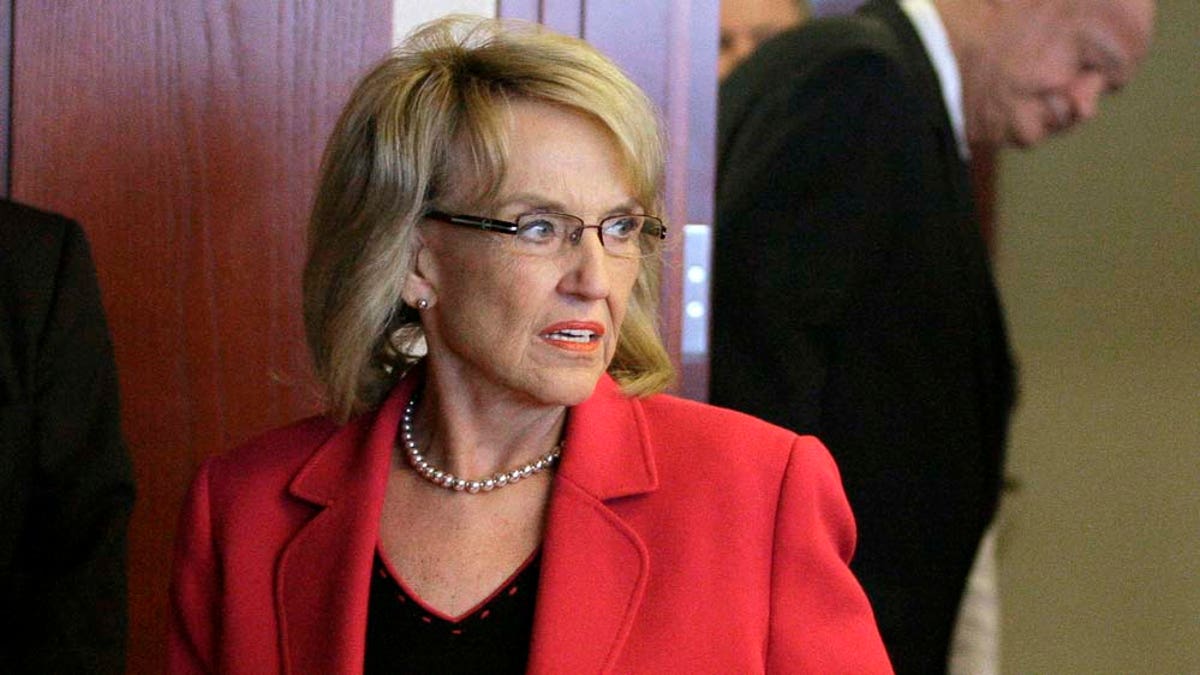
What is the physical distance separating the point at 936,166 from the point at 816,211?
24 centimetres

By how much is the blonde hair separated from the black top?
0.29 m

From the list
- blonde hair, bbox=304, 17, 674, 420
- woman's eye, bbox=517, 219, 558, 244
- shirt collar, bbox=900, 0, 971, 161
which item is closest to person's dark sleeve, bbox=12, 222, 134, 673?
blonde hair, bbox=304, 17, 674, 420

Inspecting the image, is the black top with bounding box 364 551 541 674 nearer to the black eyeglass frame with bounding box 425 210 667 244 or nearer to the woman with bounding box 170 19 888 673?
the woman with bounding box 170 19 888 673

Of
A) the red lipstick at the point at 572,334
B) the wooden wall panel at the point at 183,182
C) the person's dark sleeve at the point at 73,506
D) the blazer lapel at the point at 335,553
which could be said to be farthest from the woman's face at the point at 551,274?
the wooden wall panel at the point at 183,182

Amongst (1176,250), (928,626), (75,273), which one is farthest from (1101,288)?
(75,273)

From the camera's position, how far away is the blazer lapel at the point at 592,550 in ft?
5.04

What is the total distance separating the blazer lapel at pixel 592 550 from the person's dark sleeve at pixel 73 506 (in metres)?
0.75

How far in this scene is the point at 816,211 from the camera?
267 centimetres

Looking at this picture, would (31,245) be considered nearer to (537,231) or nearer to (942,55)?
(537,231)

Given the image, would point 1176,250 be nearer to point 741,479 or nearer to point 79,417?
point 741,479

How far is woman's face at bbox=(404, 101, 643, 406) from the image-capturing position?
5.24 ft

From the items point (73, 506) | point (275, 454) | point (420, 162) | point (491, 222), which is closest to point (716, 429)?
point (491, 222)

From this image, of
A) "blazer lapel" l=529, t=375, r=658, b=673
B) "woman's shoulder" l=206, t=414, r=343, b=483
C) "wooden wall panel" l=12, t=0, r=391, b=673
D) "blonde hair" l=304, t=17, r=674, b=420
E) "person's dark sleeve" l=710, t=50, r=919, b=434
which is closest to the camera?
"blazer lapel" l=529, t=375, r=658, b=673

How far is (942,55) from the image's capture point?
2748 mm
